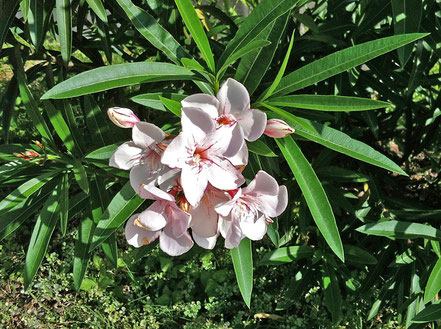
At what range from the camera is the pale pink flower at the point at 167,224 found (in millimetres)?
924

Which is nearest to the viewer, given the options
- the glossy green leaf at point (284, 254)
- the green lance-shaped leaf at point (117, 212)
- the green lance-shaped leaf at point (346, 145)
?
the green lance-shaped leaf at point (346, 145)

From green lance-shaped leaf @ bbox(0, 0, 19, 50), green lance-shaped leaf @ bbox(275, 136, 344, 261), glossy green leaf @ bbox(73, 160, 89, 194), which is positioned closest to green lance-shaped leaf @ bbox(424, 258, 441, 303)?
green lance-shaped leaf @ bbox(275, 136, 344, 261)

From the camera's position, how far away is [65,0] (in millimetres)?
1360

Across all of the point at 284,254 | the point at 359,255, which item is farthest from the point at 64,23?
the point at 359,255

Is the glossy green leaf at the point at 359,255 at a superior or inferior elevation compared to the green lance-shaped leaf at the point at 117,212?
inferior

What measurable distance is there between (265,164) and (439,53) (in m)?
0.68

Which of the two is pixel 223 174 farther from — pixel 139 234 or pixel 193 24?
pixel 193 24

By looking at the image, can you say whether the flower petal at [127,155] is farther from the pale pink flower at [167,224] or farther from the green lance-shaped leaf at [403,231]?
the green lance-shaped leaf at [403,231]

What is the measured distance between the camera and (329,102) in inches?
40.6

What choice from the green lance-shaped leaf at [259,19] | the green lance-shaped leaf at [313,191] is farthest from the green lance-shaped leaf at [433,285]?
the green lance-shaped leaf at [259,19]

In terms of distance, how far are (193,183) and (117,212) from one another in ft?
A: 1.32

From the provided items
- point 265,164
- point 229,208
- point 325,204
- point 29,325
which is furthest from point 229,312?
point 229,208

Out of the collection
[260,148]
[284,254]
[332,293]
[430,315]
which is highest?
[260,148]

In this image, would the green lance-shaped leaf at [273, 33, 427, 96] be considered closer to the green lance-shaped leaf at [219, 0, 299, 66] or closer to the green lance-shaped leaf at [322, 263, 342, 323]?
the green lance-shaped leaf at [219, 0, 299, 66]
